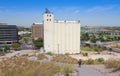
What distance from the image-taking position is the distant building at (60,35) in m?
47.4

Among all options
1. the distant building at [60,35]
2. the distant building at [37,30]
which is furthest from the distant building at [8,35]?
the distant building at [60,35]

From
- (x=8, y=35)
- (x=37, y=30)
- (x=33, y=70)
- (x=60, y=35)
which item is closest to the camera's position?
(x=33, y=70)

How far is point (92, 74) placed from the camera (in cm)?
1714

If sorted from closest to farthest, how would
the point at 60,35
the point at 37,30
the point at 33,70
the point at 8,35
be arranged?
the point at 33,70 → the point at 60,35 → the point at 8,35 → the point at 37,30

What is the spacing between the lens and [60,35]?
49.6m

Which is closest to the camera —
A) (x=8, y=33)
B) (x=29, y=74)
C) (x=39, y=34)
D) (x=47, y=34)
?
(x=29, y=74)

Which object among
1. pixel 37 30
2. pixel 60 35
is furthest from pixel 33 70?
pixel 37 30

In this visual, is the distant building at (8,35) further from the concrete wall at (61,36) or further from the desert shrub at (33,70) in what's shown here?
the desert shrub at (33,70)

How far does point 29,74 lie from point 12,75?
1.46 metres


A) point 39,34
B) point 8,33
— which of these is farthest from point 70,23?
point 39,34

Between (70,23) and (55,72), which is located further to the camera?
(70,23)

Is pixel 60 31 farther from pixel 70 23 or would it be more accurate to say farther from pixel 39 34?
pixel 39 34

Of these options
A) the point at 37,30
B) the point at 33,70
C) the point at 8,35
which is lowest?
the point at 33,70

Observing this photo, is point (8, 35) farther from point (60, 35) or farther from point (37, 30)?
point (60, 35)
